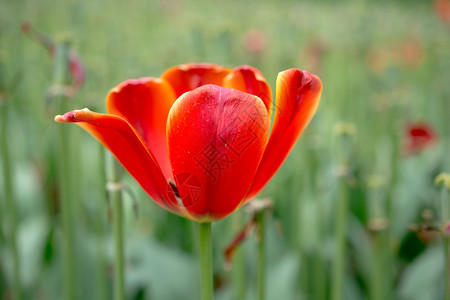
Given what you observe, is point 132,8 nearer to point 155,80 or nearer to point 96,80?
point 96,80

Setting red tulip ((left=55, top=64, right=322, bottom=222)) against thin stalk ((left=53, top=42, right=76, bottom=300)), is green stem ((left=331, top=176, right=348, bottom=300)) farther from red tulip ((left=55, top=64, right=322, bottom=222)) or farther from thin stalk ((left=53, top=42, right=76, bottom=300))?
thin stalk ((left=53, top=42, right=76, bottom=300))

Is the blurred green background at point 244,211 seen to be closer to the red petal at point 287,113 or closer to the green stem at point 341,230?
the green stem at point 341,230

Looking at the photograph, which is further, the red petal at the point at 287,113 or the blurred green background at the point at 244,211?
the blurred green background at the point at 244,211

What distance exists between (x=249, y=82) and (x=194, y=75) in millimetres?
55

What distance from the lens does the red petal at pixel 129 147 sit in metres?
0.30

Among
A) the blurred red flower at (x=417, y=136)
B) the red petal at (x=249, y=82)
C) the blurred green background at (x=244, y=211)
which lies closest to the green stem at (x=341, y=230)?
the blurred green background at (x=244, y=211)

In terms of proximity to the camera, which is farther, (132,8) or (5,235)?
(132,8)

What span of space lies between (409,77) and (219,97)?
1903 millimetres

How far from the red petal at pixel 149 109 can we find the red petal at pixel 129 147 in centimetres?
4

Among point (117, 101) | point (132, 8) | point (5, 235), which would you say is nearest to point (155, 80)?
point (117, 101)

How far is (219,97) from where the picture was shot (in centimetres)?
30

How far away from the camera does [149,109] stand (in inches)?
15.5

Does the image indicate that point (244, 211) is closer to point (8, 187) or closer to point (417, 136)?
point (8, 187)

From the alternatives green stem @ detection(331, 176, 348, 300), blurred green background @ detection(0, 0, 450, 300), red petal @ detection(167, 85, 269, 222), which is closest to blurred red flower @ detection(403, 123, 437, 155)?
blurred green background @ detection(0, 0, 450, 300)
